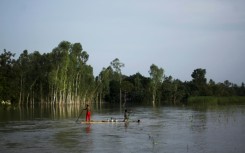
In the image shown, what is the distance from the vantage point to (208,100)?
306 feet

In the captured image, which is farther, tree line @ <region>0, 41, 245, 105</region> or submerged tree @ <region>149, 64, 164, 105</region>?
submerged tree @ <region>149, 64, 164, 105</region>

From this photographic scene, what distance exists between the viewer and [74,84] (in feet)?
354

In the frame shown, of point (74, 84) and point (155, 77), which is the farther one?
point (155, 77)

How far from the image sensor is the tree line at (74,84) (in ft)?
303

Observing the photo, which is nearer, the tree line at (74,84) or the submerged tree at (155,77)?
the tree line at (74,84)

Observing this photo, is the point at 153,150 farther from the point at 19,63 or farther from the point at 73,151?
the point at 19,63

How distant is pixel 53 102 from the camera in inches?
3873

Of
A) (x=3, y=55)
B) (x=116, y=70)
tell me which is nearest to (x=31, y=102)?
(x=3, y=55)

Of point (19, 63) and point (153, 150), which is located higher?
point (19, 63)

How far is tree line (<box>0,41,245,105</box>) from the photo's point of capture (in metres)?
92.2

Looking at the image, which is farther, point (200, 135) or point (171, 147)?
point (200, 135)

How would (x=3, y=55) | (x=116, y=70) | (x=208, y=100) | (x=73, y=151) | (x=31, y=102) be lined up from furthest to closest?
(x=116, y=70) < (x=31, y=102) < (x=208, y=100) < (x=3, y=55) < (x=73, y=151)

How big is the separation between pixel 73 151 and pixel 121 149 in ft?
8.48

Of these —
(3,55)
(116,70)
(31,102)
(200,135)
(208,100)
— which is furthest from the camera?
(116,70)
